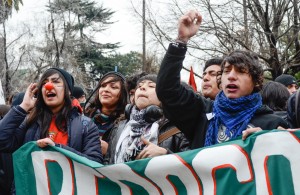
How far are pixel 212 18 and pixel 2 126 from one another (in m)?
8.91

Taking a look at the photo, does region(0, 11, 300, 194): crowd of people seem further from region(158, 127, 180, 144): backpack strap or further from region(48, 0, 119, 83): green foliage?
region(48, 0, 119, 83): green foliage

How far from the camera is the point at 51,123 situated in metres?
3.38

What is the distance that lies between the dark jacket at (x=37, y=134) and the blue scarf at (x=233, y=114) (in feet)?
3.24

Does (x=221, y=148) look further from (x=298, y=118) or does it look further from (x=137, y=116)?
(x=137, y=116)

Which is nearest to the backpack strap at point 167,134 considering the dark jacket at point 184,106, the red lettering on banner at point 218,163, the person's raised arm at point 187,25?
the dark jacket at point 184,106

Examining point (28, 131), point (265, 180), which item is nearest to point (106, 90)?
point (28, 131)

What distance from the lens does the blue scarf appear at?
2490 millimetres

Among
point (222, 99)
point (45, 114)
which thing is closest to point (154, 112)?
point (222, 99)

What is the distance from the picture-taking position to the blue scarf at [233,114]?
2.49 metres

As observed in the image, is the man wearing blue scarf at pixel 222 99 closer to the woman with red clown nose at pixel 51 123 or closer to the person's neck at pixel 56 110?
the woman with red clown nose at pixel 51 123

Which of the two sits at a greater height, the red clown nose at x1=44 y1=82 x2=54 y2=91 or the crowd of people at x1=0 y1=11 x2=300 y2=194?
the red clown nose at x1=44 y1=82 x2=54 y2=91

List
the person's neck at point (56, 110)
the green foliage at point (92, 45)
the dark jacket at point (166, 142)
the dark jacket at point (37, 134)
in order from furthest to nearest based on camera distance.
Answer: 1. the green foliage at point (92, 45)
2. the person's neck at point (56, 110)
3. the dark jacket at point (37, 134)
4. the dark jacket at point (166, 142)

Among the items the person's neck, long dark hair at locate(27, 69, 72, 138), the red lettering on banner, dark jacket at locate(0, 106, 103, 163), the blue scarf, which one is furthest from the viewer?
the person's neck

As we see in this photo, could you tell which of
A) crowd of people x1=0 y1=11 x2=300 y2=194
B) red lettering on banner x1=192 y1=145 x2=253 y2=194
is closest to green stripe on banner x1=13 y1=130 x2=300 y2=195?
red lettering on banner x1=192 y1=145 x2=253 y2=194
